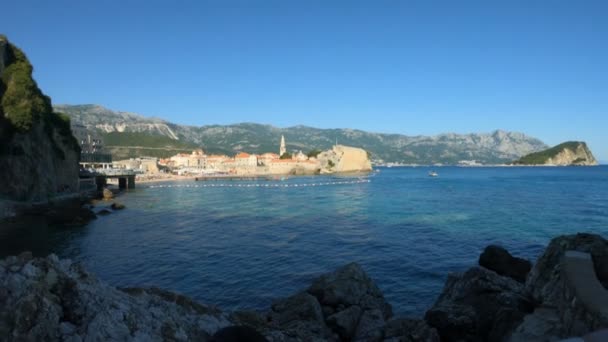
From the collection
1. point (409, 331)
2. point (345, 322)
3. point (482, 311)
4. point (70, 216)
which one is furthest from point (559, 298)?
point (70, 216)

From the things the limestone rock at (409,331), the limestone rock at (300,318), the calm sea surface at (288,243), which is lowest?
the calm sea surface at (288,243)

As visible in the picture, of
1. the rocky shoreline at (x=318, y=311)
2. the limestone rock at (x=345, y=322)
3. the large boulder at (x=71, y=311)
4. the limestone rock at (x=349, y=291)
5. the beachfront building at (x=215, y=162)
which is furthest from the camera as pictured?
the beachfront building at (x=215, y=162)

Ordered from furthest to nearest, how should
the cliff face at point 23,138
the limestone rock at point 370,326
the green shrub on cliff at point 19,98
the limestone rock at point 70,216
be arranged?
the cliff face at point 23,138, the green shrub on cliff at point 19,98, the limestone rock at point 70,216, the limestone rock at point 370,326

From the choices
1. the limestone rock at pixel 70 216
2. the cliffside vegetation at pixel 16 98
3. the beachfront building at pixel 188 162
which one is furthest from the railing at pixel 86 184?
the beachfront building at pixel 188 162

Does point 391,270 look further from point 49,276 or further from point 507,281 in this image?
point 49,276

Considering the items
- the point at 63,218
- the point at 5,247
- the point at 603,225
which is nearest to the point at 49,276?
the point at 5,247

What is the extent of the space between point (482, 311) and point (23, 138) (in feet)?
186

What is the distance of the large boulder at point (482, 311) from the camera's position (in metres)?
9.85

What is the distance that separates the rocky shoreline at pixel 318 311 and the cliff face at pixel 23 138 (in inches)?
1833

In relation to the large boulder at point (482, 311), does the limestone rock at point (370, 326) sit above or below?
below

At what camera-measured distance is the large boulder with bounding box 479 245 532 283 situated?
54.8 feet

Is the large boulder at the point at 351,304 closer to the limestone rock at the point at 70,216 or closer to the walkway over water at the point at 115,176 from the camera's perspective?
the limestone rock at the point at 70,216

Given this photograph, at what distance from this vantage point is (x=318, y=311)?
1285cm

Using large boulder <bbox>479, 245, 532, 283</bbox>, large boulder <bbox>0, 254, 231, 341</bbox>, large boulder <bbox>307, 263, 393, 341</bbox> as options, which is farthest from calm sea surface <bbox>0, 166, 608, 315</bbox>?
large boulder <bbox>0, 254, 231, 341</bbox>
